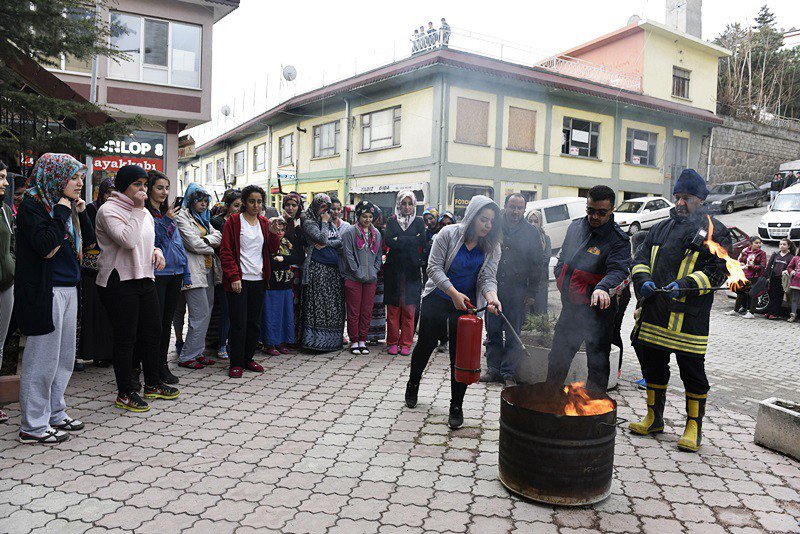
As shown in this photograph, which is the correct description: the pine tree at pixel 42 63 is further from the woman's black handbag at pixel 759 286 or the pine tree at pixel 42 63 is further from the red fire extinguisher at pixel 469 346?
the woman's black handbag at pixel 759 286

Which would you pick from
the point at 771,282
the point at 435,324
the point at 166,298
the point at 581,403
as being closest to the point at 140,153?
the point at 166,298

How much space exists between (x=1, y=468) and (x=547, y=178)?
73.1 feet

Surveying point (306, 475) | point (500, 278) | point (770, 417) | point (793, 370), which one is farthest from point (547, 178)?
point (306, 475)

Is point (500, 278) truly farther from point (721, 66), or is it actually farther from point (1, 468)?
point (721, 66)

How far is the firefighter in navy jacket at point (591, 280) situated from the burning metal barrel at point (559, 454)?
866 millimetres

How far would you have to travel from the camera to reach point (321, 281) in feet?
22.8

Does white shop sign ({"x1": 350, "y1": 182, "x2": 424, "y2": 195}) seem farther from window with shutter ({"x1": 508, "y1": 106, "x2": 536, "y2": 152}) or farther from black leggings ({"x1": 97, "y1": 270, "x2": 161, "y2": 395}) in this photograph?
black leggings ({"x1": 97, "y1": 270, "x2": 161, "y2": 395})

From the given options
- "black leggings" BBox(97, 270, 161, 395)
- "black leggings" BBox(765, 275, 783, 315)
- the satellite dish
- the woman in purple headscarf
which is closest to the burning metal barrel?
"black leggings" BBox(97, 270, 161, 395)

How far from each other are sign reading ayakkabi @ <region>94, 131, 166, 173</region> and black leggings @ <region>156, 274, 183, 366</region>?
45.7 feet

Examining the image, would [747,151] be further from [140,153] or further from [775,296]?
[140,153]

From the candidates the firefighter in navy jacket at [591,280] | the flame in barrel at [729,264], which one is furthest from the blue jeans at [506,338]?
the flame in barrel at [729,264]

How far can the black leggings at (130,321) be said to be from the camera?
4.37m

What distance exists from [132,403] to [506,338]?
378 cm

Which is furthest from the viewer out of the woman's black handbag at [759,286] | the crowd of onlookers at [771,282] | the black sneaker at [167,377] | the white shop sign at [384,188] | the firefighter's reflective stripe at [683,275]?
the white shop sign at [384,188]
